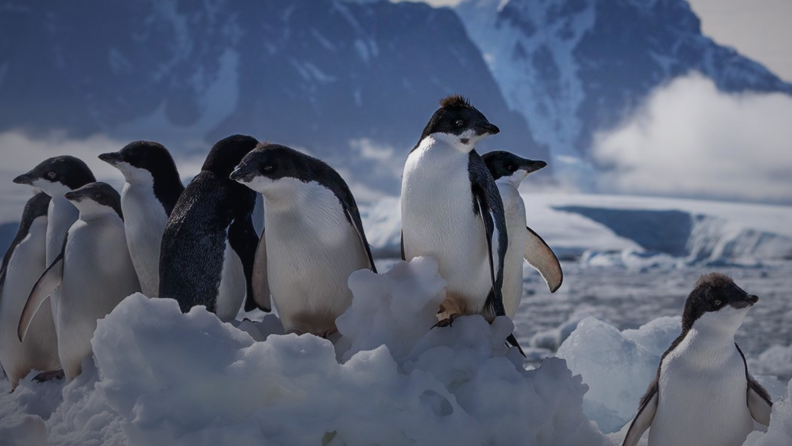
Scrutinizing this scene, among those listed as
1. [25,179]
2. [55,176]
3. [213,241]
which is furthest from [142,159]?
[25,179]

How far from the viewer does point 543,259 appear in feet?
10.2

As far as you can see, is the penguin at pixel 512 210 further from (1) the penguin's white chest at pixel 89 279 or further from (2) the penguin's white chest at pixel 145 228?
(1) the penguin's white chest at pixel 89 279

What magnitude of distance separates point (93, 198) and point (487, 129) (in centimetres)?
161

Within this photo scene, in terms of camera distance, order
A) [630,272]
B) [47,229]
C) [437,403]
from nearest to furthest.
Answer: [437,403] → [47,229] → [630,272]

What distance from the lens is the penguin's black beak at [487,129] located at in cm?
207

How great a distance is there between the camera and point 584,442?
219 cm

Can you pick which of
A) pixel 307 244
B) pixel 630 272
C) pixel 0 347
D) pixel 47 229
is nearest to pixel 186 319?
pixel 307 244

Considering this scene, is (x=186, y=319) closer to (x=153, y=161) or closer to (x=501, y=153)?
(x=153, y=161)

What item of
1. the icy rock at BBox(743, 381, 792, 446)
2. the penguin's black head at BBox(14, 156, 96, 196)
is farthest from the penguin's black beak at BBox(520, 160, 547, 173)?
the penguin's black head at BBox(14, 156, 96, 196)

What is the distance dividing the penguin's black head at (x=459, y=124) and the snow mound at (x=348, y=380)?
36cm

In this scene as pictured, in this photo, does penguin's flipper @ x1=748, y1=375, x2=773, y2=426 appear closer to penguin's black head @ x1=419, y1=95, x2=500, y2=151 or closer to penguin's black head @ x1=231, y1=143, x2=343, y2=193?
penguin's black head @ x1=419, y1=95, x2=500, y2=151

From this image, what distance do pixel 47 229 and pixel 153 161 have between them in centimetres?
94

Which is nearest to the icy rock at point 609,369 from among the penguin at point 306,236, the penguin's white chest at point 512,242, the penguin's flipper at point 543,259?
the penguin's flipper at point 543,259

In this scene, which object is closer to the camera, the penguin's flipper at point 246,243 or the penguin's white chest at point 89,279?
the penguin's flipper at point 246,243
